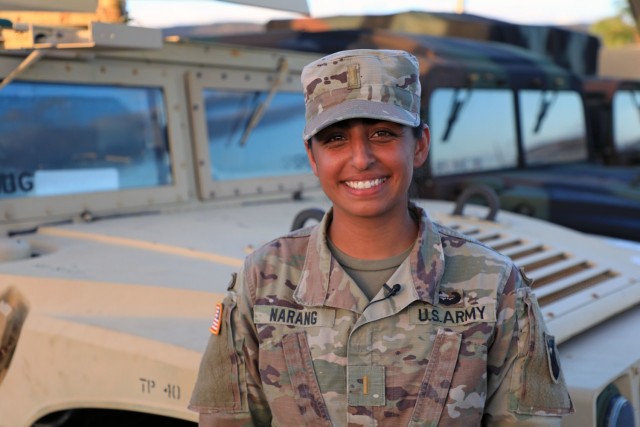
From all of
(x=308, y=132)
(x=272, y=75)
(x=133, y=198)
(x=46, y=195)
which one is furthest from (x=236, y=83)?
(x=308, y=132)

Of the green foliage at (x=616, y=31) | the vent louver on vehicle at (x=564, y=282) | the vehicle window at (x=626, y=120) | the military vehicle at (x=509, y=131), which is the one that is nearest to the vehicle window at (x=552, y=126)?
the military vehicle at (x=509, y=131)

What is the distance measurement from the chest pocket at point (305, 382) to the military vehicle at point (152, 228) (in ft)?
1.75

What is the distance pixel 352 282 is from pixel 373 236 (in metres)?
0.09

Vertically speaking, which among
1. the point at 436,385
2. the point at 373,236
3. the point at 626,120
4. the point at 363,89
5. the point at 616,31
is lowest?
the point at 616,31

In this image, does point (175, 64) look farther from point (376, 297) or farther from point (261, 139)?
point (376, 297)

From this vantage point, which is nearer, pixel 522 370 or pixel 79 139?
pixel 522 370

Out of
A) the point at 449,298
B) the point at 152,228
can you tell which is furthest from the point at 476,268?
the point at 152,228

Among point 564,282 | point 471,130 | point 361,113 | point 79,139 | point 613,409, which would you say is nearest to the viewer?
point 361,113

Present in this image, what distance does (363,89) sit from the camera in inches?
59.2

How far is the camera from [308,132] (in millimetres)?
1525

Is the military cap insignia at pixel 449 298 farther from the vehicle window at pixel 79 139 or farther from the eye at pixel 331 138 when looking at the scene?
the vehicle window at pixel 79 139

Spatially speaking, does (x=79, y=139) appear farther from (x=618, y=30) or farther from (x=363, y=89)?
(x=618, y=30)

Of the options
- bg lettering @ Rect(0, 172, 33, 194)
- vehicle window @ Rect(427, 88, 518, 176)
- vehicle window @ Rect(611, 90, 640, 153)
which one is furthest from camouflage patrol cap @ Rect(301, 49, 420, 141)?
vehicle window @ Rect(611, 90, 640, 153)

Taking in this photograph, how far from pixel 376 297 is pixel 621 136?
16.8 feet
